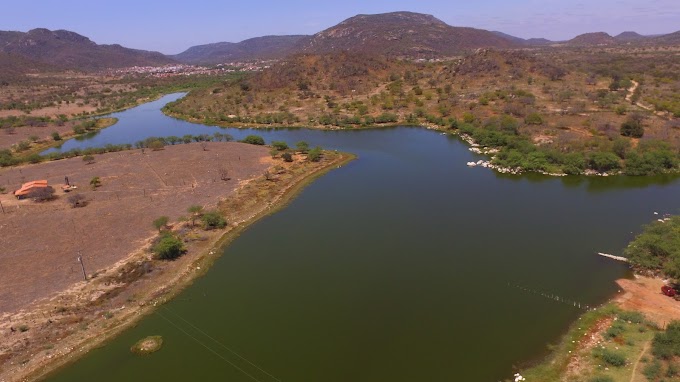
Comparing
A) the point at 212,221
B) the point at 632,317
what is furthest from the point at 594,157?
the point at 212,221

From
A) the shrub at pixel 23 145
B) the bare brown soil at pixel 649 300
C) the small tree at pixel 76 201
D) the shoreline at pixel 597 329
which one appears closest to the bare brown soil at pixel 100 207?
the small tree at pixel 76 201

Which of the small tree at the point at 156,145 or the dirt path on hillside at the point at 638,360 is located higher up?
the small tree at the point at 156,145

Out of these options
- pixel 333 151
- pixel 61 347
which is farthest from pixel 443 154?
pixel 61 347

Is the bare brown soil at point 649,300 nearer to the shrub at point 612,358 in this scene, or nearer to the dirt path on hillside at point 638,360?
the dirt path on hillside at point 638,360

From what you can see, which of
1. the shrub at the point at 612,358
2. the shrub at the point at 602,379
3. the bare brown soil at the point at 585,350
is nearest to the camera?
the shrub at the point at 602,379

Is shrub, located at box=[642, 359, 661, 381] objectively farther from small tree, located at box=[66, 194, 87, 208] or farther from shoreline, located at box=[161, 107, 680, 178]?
small tree, located at box=[66, 194, 87, 208]

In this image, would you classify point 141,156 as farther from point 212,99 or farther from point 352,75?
point 352,75

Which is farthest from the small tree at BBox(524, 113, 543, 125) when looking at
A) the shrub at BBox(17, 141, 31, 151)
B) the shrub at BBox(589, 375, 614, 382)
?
the shrub at BBox(17, 141, 31, 151)
